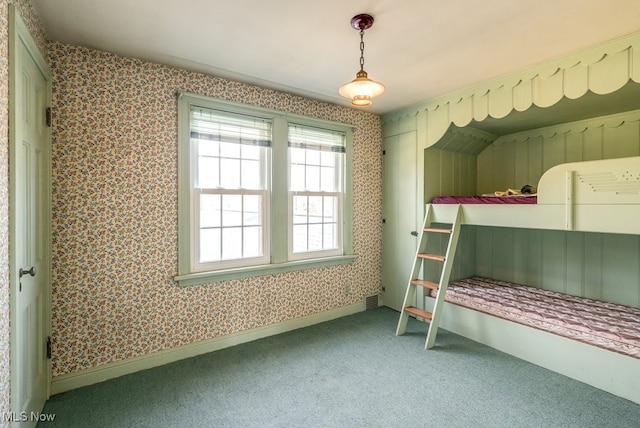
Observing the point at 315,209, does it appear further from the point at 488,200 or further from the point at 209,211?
the point at 488,200

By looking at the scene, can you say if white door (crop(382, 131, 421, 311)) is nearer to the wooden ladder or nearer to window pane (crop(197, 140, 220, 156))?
the wooden ladder

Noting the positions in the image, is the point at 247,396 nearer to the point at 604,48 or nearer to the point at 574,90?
the point at 574,90

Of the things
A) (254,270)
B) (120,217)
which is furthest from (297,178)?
(120,217)

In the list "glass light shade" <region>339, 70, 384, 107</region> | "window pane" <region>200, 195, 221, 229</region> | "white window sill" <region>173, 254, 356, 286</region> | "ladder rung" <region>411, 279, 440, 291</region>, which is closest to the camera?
"glass light shade" <region>339, 70, 384, 107</region>

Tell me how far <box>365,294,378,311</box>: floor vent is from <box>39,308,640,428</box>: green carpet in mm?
1059

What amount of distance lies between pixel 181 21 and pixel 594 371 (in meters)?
3.84

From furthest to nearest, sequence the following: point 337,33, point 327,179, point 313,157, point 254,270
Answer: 1. point 327,179
2. point 313,157
3. point 254,270
4. point 337,33

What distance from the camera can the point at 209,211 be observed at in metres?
2.91

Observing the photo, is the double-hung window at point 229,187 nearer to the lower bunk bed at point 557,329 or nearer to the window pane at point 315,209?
the window pane at point 315,209

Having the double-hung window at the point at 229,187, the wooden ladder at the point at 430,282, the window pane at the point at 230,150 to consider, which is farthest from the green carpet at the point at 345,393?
the window pane at the point at 230,150

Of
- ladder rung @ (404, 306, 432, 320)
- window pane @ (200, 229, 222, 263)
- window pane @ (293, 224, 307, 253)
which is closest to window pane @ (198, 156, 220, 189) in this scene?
window pane @ (200, 229, 222, 263)

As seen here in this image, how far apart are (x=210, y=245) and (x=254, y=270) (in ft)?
1.64

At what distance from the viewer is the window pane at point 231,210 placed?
2.99 metres

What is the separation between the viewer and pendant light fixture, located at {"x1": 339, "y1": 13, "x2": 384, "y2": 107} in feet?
6.14
